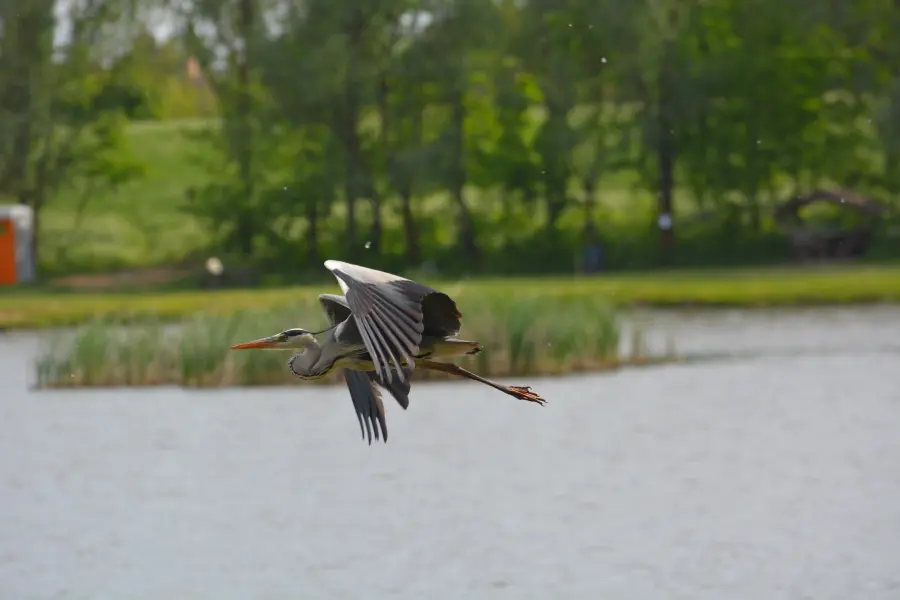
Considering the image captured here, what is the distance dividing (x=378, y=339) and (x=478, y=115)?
4324 centimetres

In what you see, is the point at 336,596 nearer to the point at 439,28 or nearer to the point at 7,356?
the point at 7,356

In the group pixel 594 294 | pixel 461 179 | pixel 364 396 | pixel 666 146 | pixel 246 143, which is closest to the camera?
pixel 364 396

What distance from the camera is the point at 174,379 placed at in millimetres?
26281

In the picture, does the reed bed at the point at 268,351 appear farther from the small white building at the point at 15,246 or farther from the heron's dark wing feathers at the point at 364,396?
the small white building at the point at 15,246

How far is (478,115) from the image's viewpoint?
51906 mm

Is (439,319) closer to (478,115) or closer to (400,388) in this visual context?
(400,388)

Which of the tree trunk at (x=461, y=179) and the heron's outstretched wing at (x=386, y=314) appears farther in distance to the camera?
the tree trunk at (x=461, y=179)

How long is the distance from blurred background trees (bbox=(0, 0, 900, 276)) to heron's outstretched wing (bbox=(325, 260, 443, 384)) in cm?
3956

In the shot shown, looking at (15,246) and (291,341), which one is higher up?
(15,246)

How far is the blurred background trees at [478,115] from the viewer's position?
49.6 meters

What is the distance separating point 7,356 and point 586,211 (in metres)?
23.6

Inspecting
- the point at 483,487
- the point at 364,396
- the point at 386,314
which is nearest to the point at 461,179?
the point at 483,487

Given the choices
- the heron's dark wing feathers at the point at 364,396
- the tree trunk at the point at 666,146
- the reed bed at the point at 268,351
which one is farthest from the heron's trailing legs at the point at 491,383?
the tree trunk at the point at 666,146

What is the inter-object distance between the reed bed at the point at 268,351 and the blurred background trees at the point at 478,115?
22403 millimetres
